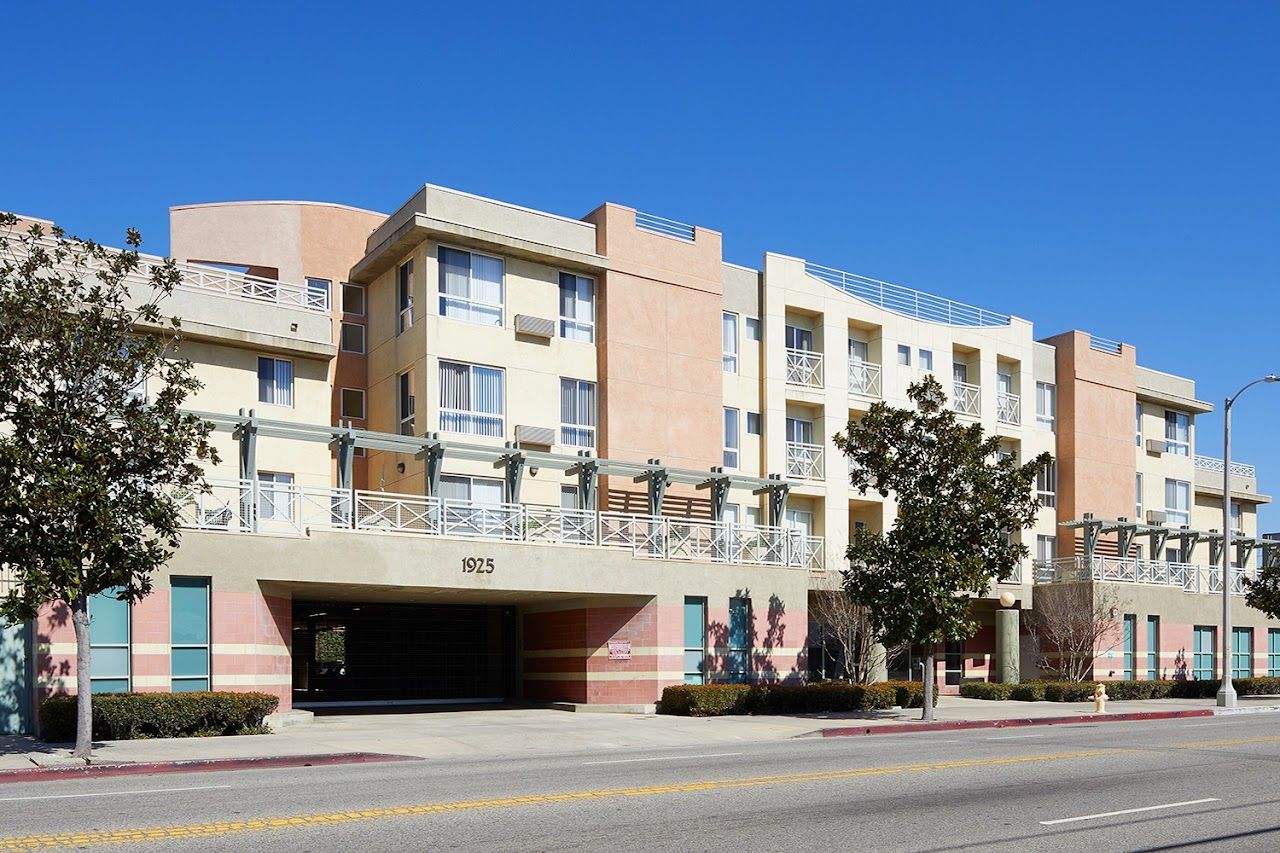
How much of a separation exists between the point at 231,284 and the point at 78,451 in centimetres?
1569

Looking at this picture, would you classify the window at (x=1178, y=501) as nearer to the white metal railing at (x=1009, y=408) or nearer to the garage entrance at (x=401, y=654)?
the white metal railing at (x=1009, y=408)

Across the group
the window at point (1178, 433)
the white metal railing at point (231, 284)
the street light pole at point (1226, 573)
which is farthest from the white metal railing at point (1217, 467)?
the white metal railing at point (231, 284)

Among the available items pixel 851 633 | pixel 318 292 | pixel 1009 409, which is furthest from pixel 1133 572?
pixel 318 292

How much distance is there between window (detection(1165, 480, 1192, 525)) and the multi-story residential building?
36.6 ft

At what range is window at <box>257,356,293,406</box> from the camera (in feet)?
110

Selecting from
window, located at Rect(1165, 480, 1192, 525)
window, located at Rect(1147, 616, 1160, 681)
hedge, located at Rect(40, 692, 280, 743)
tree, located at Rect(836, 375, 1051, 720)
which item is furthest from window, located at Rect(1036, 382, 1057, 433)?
hedge, located at Rect(40, 692, 280, 743)

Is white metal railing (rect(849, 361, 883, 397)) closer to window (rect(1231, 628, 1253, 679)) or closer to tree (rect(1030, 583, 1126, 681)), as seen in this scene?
tree (rect(1030, 583, 1126, 681))

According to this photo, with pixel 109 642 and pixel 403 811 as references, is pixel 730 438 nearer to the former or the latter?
pixel 109 642

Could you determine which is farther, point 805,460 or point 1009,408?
point 1009,408

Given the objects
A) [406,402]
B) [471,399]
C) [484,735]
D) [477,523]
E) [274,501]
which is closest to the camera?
[484,735]

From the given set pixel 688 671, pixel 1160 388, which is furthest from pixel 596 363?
pixel 1160 388

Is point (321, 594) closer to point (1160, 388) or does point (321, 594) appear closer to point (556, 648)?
point (556, 648)

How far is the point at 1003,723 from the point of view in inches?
1146

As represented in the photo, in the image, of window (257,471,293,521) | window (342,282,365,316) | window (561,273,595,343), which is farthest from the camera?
window (342,282,365,316)
